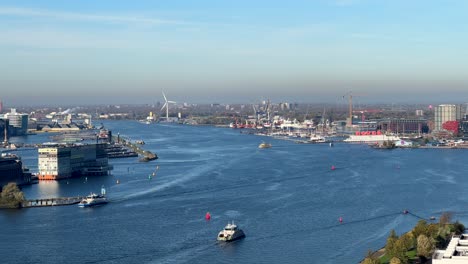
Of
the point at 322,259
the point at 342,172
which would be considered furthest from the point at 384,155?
the point at 322,259

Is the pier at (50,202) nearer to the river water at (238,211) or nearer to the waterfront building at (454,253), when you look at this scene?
the river water at (238,211)

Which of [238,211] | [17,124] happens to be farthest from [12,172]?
[17,124]


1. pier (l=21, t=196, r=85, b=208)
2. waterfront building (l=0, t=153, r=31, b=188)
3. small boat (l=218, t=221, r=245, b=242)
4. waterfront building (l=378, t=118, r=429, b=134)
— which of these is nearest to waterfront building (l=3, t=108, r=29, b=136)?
waterfront building (l=378, t=118, r=429, b=134)

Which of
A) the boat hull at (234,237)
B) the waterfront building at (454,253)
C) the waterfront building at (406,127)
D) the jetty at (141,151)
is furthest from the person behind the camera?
the waterfront building at (406,127)

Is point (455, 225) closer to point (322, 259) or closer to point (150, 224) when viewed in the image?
point (322, 259)

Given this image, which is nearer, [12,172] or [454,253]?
[454,253]

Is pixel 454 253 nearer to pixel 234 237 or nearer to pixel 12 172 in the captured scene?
pixel 234 237

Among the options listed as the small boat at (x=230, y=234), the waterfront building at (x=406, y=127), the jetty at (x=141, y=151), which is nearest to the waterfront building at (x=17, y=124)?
the jetty at (x=141, y=151)
